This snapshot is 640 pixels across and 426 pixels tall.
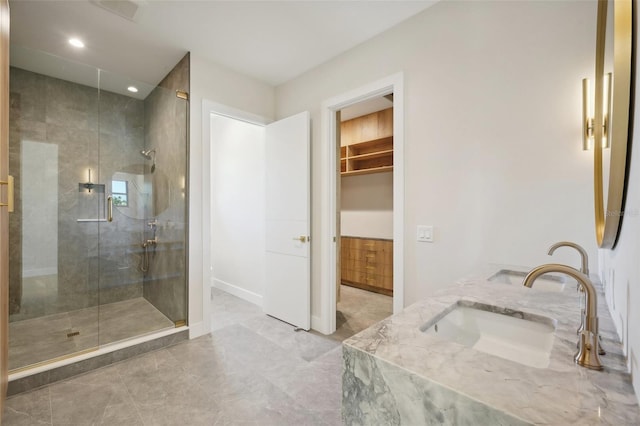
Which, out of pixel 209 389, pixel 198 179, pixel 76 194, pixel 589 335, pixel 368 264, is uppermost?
pixel 198 179

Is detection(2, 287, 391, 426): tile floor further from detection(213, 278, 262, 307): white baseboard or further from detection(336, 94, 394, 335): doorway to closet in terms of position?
detection(336, 94, 394, 335): doorway to closet

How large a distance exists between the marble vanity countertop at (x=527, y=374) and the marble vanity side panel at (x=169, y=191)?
7.98ft

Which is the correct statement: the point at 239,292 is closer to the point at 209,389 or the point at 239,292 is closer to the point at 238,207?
the point at 238,207

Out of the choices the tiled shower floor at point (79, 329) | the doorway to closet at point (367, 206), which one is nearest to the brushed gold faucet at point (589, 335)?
the tiled shower floor at point (79, 329)

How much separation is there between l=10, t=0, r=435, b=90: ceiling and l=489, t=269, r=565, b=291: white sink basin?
190 centimetres

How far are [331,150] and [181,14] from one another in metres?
1.59

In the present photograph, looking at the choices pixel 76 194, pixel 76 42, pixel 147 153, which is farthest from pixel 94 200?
pixel 76 42

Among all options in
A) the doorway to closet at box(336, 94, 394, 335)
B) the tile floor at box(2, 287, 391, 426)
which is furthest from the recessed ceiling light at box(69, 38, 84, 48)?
the doorway to closet at box(336, 94, 394, 335)

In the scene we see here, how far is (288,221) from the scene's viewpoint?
2883 mm

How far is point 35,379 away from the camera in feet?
5.92

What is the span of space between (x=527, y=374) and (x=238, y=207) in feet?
12.0

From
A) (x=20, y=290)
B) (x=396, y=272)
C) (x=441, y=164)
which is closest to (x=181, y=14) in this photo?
(x=441, y=164)

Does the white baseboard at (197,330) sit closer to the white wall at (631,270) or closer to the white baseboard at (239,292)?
the white baseboard at (239,292)

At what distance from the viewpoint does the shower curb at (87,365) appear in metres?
1.77
